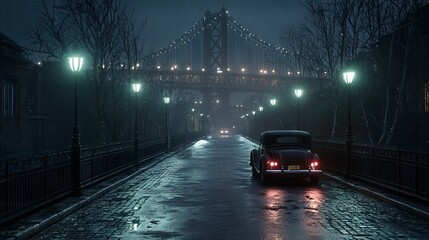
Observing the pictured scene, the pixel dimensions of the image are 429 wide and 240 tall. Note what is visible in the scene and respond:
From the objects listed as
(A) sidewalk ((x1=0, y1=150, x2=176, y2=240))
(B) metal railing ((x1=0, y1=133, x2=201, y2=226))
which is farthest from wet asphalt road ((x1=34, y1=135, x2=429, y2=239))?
(B) metal railing ((x1=0, y1=133, x2=201, y2=226))

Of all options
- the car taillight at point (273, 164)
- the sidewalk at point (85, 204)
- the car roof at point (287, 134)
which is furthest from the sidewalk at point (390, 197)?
the car taillight at point (273, 164)

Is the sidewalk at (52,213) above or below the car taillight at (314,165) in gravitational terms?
below

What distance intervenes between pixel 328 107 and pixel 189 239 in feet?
123

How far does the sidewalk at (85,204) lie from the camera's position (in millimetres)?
9524

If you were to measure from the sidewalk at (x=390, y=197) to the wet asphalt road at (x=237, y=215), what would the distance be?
192 mm

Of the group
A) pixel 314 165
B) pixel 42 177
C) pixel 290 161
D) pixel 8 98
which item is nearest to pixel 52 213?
pixel 42 177

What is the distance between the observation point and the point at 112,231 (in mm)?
10008

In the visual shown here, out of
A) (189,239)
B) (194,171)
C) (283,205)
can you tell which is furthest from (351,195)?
(194,171)

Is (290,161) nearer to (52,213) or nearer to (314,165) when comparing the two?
(314,165)

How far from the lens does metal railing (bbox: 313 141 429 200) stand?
1288 centimetres

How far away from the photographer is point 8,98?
122 ft

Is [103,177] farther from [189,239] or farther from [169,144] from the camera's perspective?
[169,144]

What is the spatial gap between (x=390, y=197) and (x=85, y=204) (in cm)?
744

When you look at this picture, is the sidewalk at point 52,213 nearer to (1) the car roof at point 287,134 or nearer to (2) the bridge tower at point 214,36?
(1) the car roof at point 287,134
